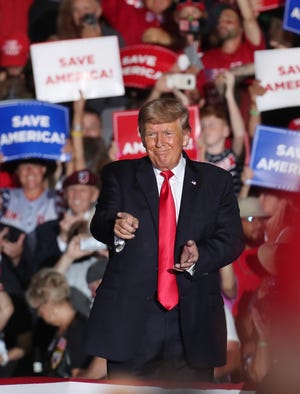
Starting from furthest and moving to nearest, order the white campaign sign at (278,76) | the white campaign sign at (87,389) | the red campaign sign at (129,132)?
1. the white campaign sign at (278,76)
2. the red campaign sign at (129,132)
3. the white campaign sign at (87,389)

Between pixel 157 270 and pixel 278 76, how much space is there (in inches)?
156

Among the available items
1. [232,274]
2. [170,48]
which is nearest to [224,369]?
[232,274]

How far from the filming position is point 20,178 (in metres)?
9.17

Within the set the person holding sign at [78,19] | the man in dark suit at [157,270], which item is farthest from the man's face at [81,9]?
the man in dark suit at [157,270]

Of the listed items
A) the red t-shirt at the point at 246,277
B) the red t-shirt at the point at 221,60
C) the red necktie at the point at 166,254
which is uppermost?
the red t-shirt at the point at 221,60

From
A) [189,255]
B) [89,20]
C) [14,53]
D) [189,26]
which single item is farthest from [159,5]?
[189,255]

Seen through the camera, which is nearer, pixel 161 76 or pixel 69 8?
pixel 161 76

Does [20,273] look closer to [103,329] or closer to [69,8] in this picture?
[69,8]

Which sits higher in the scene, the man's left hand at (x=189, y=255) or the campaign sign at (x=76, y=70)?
the campaign sign at (x=76, y=70)

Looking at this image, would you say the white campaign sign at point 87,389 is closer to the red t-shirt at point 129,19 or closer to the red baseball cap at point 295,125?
the red baseball cap at point 295,125

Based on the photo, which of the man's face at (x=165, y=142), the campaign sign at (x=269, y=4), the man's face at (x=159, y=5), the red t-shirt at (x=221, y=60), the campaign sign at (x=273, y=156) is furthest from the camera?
the man's face at (x=159, y=5)

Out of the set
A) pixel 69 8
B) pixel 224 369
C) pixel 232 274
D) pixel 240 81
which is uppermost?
pixel 69 8

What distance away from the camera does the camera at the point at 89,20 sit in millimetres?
9672

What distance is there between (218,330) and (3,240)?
3.80m
